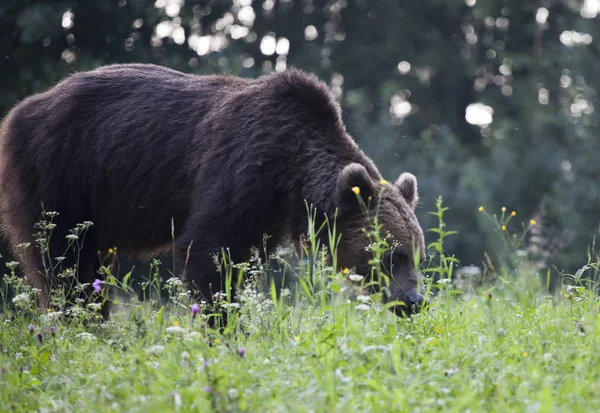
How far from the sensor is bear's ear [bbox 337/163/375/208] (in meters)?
6.59

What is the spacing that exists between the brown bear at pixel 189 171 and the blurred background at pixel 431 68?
9.83m

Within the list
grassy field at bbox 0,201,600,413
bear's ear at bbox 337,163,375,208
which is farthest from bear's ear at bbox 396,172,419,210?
grassy field at bbox 0,201,600,413

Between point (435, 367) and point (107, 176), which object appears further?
point (107, 176)

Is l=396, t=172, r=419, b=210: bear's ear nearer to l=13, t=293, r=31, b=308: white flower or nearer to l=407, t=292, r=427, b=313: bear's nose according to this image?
l=407, t=292, r=427, b=313: bear's nose

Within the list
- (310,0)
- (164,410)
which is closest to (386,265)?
(164,410)

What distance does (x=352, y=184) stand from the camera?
6680mm

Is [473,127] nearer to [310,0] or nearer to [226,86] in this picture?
[310,0]

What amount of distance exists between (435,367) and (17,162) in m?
4.79

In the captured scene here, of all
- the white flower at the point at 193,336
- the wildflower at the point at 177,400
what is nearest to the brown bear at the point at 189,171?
the white flower at the point at 193,336

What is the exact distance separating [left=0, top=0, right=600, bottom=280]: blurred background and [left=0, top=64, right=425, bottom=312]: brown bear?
983cm

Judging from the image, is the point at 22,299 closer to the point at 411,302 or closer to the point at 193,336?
the point at 193,336

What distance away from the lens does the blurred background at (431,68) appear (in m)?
18.5

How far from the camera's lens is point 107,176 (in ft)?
24.6

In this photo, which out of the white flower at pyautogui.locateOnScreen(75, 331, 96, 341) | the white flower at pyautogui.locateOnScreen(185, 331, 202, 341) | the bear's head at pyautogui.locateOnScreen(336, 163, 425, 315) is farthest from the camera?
the bear's head at pyautogui.locateOnScreen(336, 163, 425, 315)
